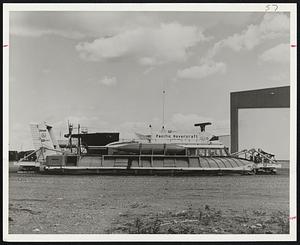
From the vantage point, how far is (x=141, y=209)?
6.31 m

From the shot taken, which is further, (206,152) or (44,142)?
(206,152)

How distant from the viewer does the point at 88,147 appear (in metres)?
9.50

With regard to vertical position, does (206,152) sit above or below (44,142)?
below

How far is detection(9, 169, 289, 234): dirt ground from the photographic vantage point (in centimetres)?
579

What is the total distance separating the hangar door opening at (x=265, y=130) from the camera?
6.26 metres

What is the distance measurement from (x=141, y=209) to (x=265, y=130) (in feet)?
8.09

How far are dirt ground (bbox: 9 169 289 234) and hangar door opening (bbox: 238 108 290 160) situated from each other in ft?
1.54

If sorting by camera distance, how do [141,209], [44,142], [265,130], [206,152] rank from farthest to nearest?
[206,152]
[44,142]
[265,130]
[141,209]

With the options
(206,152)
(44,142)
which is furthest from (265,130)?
(44,142)

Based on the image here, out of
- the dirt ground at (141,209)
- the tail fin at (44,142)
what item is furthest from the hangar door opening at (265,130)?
the tail fin at (44,142)

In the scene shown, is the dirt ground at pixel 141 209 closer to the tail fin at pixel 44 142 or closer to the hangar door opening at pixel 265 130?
the hangar door opening at pixel 265 130

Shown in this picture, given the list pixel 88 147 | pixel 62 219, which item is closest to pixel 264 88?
pixel 62 219

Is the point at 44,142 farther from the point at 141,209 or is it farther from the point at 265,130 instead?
the point at 265,130

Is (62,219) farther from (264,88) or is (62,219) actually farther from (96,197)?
(264,88)
